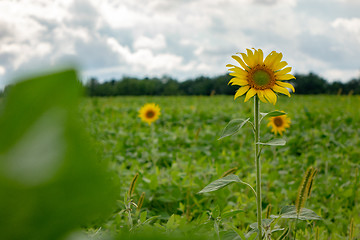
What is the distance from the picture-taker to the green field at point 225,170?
185cm

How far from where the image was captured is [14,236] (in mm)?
153

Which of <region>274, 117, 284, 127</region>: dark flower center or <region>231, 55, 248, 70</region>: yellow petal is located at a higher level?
<region>231, 55, 248, 70</region>: yellow petal

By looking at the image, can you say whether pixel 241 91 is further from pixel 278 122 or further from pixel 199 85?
pixel 199 85

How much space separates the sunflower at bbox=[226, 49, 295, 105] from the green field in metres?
0.19

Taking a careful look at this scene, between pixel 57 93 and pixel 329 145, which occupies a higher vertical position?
pixel 57 93

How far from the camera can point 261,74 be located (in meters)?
1.22

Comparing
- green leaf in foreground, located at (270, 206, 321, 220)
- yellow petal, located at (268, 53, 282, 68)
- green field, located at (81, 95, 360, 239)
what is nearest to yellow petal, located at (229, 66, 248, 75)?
yellow petal, located at (268, 53, 282, 68)

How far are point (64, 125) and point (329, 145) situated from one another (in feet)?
12.7

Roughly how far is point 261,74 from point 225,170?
4.08ft

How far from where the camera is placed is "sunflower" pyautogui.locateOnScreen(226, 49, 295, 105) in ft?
3.94

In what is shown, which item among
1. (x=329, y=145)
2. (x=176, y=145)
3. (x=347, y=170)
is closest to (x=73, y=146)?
(x=347, y=170)

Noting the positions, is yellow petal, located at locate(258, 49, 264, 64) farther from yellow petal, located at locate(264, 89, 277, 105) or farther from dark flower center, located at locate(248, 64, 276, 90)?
yellow petal, located at locate(264, 89, 277, 105)

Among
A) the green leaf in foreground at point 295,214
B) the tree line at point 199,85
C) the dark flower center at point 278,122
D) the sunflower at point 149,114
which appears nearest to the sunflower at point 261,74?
the green leaf in foreground at point 295,214

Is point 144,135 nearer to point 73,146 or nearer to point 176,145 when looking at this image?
point 176,145
